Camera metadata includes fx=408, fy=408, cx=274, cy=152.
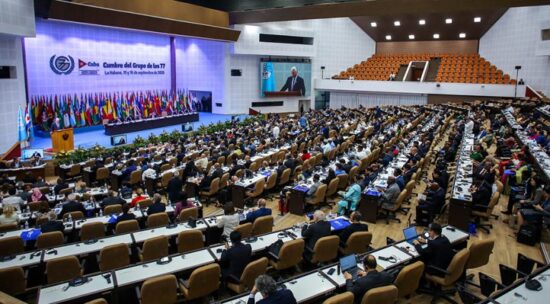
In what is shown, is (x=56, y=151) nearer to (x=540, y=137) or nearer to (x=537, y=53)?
(x=540, y=137)

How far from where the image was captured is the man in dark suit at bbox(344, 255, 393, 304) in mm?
5516

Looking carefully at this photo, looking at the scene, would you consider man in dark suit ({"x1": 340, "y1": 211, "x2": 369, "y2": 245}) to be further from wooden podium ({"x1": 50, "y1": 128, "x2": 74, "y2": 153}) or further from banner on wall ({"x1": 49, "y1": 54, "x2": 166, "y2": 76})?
banner on wall ({"x1": 49, "y1": 54, "x2": 166, "y2": 76})

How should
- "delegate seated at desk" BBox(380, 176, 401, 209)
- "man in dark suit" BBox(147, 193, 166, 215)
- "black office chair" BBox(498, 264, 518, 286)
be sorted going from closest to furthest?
1. "black office chair" BBox(498, 264, 518, 286)
2. "man in dark suit" BBox(147, 193, 166, 215)
3. "delegate seated at desk" BBox(380, 176, 401, 209)

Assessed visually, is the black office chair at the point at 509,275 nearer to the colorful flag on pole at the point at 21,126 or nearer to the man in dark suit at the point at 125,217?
the man in dark suit at the point at 125,217

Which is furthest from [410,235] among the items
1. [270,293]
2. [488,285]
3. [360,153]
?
[360,153]

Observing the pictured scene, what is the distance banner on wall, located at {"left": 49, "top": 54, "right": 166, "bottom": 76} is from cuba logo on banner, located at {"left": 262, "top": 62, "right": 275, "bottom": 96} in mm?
7941

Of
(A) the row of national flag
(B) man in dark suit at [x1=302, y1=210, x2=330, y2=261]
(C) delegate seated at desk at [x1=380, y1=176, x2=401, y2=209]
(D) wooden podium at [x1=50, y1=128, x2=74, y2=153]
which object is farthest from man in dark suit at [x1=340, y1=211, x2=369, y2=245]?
(A) the row of national flag

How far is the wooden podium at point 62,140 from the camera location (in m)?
18.7

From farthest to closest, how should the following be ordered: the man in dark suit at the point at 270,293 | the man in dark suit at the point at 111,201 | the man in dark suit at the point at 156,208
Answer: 1. the man in dark suit at the point at 111,201
2. the man in dark suit at the point at 156,208
3. the man in dark suit at the point at 270,293

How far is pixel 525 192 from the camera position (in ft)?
35.8

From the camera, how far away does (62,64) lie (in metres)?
24.3

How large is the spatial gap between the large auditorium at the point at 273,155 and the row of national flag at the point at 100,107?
0.41 feet

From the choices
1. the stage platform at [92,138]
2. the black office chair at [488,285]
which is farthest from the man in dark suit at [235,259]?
the stage platform at [92,138]

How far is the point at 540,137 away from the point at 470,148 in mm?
2857
